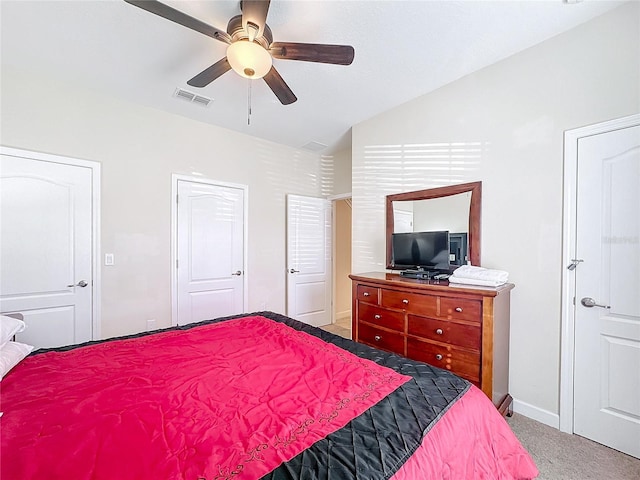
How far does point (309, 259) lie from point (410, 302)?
7.39ft

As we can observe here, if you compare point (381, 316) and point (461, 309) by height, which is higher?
point (461, 309)

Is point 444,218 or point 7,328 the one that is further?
point 444,218

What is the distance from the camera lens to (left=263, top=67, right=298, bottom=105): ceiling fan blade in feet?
6.38

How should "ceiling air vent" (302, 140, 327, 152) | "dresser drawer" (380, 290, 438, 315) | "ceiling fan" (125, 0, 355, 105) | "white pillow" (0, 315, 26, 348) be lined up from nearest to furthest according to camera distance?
"white pillow" (0, 315, 26, 348), "ceiling fan" (125, 0, 355, 105), "dresser drawer" (380, 290, 438, 315), "ceiling air vent" (302, 140, 327, 152)

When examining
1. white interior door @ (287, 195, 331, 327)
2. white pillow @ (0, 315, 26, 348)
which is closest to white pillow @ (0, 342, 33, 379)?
white pillow @ (0, 315, 26, 348)

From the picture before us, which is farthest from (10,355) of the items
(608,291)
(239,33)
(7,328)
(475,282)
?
(608,291)

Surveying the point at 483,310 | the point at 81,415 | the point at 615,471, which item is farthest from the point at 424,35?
the point at 615,471

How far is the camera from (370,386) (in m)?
1.14

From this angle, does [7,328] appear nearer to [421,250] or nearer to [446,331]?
[446,331]

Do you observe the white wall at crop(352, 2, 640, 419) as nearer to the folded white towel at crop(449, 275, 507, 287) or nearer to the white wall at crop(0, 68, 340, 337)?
the folded white towel at crop(449, 275, 507, 287)

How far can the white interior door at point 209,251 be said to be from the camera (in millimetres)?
3299

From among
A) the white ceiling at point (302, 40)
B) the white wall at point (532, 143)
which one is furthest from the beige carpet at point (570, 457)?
the white ceiling at point (302, 40)

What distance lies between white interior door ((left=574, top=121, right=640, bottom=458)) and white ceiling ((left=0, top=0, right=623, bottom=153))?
977mm

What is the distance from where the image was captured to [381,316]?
8.24 feet
